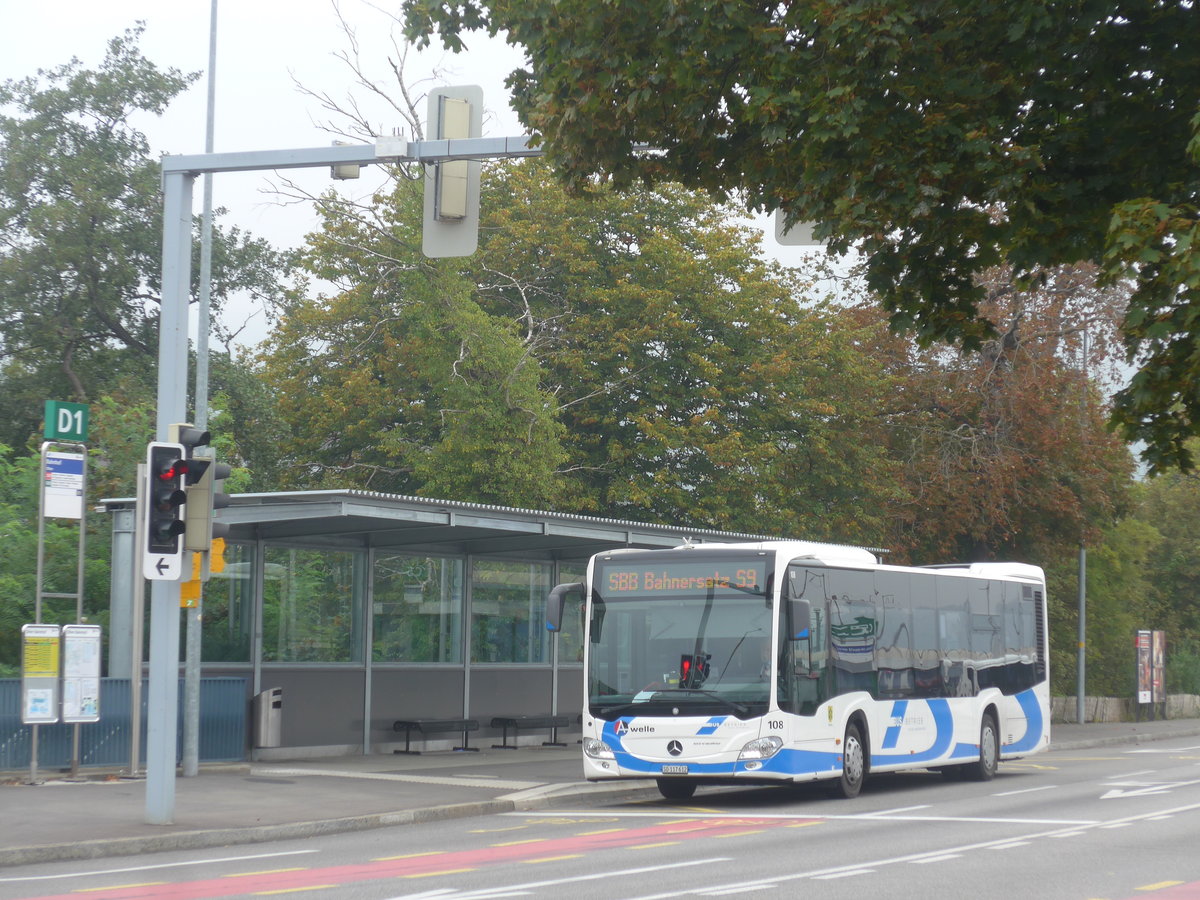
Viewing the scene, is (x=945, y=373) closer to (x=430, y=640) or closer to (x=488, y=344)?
(x=488, y=344)

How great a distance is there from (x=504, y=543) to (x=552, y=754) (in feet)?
11.7

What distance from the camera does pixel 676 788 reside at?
19.5 m

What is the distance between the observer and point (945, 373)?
3909cm

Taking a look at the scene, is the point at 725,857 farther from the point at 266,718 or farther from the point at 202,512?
the point at 266,718

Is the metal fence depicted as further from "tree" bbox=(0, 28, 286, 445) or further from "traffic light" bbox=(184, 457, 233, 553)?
"tree" bbox=(0, 28, 286, 445)

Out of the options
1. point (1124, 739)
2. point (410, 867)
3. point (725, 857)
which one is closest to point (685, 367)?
point (1124, 739)

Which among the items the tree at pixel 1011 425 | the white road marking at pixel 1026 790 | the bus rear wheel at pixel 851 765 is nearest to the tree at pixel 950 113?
the bus rear wheel at pixel 851 765

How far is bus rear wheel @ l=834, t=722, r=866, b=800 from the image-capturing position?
19250 millimetres

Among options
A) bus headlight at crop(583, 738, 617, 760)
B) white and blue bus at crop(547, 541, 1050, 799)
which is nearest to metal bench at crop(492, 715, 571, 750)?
white and blue bus at crop(547, 541, 1050, 799)

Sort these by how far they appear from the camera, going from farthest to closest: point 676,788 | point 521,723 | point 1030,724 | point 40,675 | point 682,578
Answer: point 521,723
point 1030,724
point 676,788
point 682,578
point 40,675

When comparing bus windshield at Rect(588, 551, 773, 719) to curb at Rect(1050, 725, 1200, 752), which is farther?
curb at Rect(1050, 725, 1200, 752)

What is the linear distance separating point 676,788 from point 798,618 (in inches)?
115

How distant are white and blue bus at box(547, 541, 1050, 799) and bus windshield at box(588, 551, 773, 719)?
16 millimetres

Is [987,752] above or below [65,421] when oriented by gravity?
below
